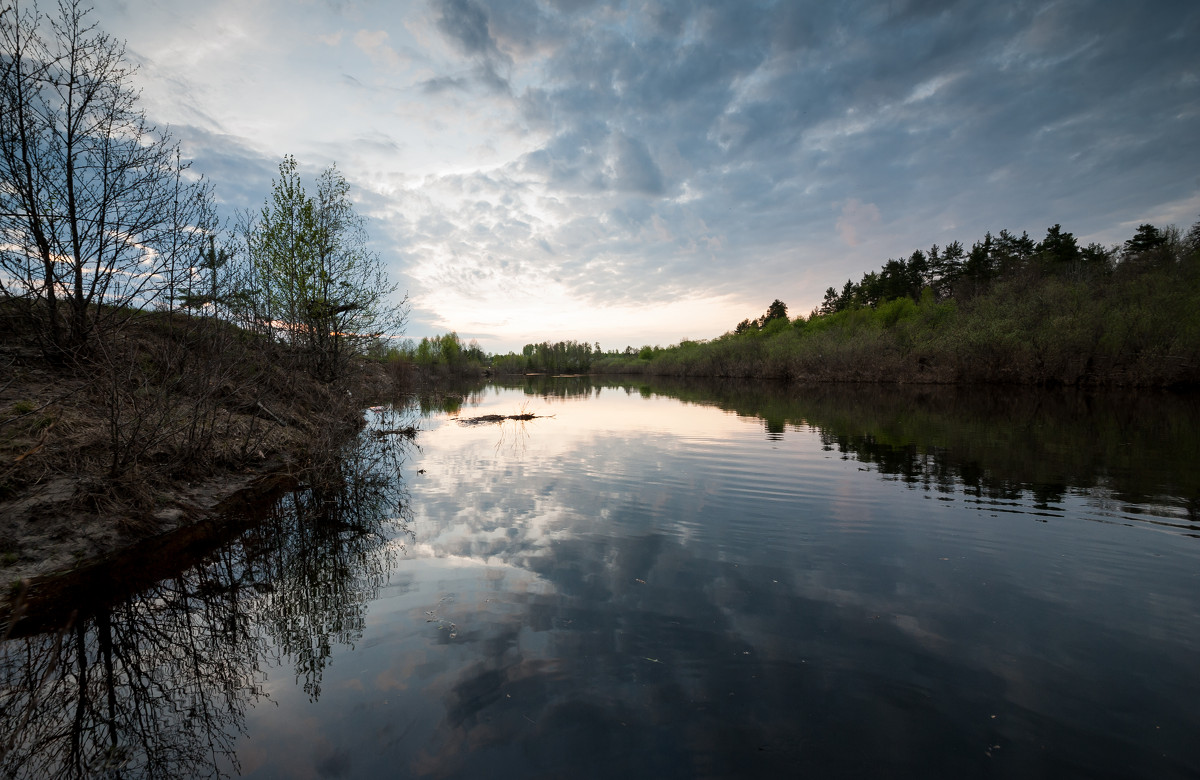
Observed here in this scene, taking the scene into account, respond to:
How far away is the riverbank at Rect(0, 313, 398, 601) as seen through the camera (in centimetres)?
646

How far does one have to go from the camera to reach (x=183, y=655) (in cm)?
483

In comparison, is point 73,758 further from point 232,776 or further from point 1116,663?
point 1116,663

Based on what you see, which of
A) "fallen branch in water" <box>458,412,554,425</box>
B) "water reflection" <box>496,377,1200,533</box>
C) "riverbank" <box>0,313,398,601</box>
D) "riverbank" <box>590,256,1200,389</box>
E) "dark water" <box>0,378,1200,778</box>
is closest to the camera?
"dark water" <box>0,378,1200,778</box>

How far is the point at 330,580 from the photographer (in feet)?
21.5

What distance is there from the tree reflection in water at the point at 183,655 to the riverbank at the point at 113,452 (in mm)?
1393

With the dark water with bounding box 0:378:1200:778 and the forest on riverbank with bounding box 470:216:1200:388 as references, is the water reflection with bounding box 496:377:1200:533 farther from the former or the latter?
the forest on riverbank with bounding box 470:216:1200:388

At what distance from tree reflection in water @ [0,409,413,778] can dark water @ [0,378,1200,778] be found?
3 cm

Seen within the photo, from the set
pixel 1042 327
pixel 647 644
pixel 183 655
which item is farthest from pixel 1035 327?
pixel 183 655

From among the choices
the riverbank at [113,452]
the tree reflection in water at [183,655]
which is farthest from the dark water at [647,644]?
the riverbank at [113,452]

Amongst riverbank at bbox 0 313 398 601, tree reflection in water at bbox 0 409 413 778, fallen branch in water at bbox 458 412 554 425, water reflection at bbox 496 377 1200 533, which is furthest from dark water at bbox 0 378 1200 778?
fallen branch in water at bbox 458 412 554 425

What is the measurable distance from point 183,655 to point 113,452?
454 cm

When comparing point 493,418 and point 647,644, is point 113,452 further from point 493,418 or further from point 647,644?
point 493,418

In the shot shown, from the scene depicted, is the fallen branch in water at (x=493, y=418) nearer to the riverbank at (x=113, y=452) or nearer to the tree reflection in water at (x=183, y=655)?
the riverbank at (x=113, y=452)

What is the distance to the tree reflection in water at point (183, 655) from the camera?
3.61 m
